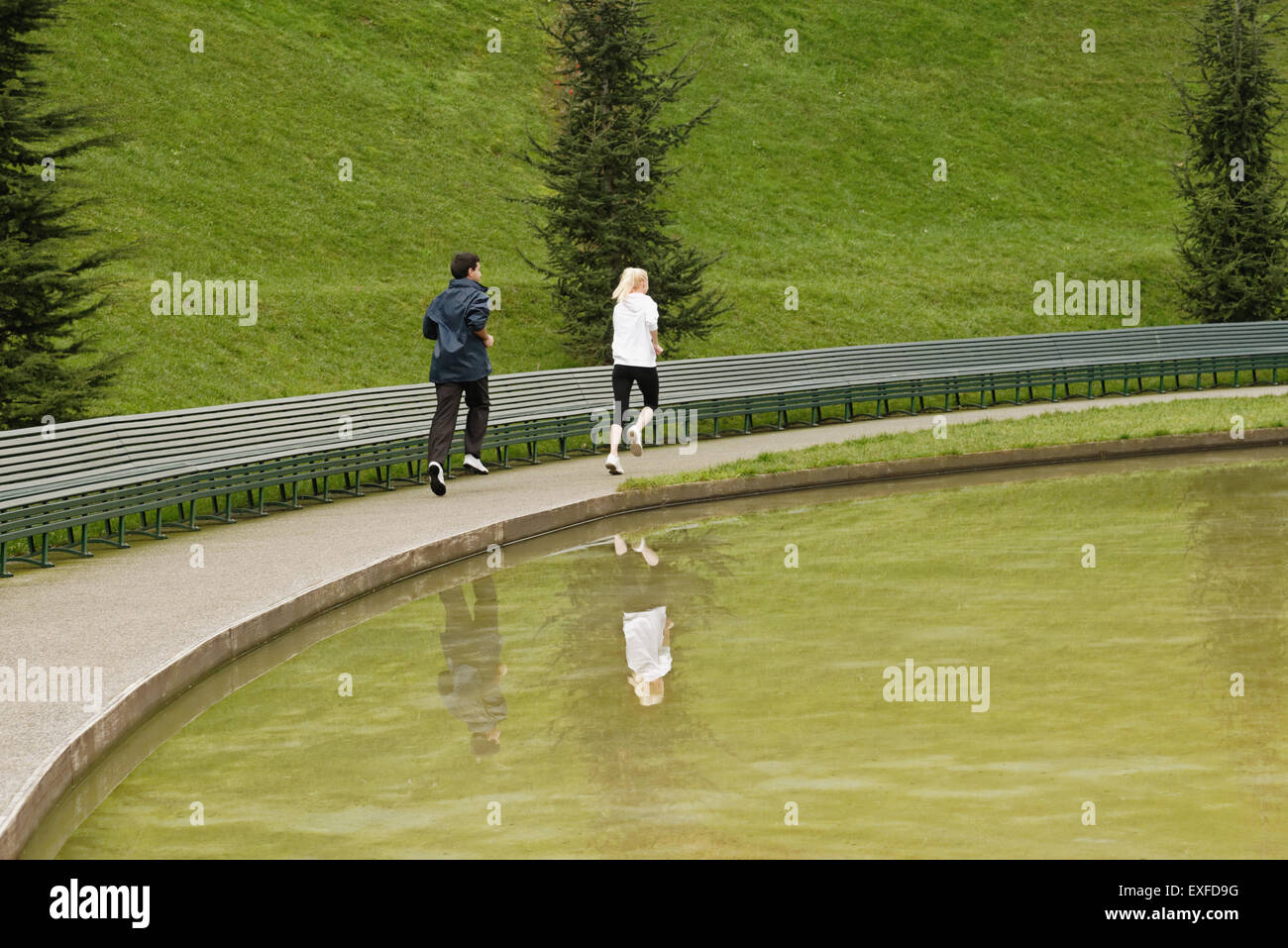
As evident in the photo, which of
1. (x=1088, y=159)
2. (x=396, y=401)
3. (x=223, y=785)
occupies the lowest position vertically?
(x=223, y=785)

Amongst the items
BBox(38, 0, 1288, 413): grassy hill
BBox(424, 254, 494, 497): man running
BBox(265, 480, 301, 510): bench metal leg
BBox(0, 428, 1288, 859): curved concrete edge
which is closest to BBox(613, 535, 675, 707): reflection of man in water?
BBox(0, 428, 1288, 859): curved concrete edge

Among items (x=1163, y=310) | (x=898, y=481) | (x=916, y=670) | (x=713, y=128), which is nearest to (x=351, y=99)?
(x=713, y=128)

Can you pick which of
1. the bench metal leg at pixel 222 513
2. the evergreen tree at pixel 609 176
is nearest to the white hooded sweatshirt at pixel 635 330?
the bench metal leg at pixel 222 513

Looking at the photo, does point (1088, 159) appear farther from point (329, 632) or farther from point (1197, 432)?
point (329, 632)

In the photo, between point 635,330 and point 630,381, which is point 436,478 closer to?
point 630,381

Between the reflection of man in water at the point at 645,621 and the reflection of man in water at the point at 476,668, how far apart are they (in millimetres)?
691

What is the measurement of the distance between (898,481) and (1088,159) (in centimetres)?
2688

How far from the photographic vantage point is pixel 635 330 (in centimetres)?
1498

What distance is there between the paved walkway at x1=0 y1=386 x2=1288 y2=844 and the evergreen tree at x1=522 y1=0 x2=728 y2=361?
5080 millimetres

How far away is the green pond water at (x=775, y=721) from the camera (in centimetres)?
564

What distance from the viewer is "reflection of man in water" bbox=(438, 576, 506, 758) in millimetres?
7152

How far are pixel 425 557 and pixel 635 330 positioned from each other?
442cm

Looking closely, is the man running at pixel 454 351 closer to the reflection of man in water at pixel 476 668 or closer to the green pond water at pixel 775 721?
the green pond water at pixel 775 721

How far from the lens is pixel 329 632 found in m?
9.29
